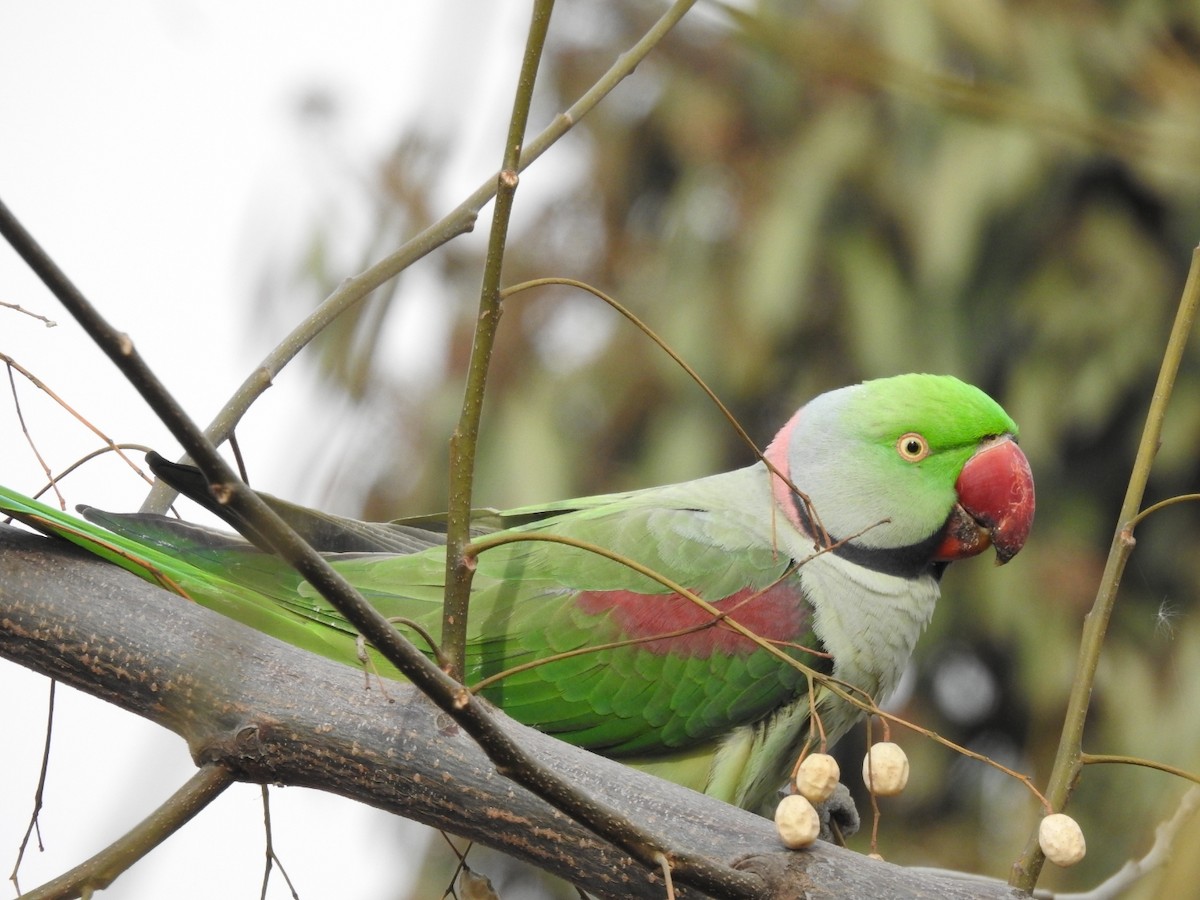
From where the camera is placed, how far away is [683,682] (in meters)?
1.93

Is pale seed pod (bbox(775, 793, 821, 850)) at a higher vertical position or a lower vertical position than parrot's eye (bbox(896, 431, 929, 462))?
lower

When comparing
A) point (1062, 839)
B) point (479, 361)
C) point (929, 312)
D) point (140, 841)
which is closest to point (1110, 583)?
point (1062, 839)

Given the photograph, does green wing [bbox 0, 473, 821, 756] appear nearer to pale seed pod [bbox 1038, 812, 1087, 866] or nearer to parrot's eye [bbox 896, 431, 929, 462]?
parrot's eye [bbox 896, 431, 929, 462]

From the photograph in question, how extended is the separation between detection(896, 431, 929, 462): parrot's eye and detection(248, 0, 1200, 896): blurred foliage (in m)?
2.52

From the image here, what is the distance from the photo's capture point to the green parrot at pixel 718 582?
1898 millimetres

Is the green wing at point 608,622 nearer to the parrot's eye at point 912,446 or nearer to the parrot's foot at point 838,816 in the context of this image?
the parrot's foot at point 838,816

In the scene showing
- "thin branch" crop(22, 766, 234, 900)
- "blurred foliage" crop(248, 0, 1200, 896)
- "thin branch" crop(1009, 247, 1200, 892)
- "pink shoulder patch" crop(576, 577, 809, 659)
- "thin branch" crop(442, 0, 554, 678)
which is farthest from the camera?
"blurred foliage" crop(248, 0, 1200, 896)

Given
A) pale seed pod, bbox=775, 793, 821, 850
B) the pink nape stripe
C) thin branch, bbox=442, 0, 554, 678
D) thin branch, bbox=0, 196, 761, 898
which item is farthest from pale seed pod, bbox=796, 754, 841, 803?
the pink nape stripe

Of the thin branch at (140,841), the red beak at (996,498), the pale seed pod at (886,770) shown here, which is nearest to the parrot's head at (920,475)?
the red beak at (996,498)

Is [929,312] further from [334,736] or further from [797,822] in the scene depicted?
[334,736]

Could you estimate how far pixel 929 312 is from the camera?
475 cm

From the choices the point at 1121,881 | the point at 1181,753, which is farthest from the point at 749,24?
the point at 1181,753

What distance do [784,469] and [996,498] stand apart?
394 mm

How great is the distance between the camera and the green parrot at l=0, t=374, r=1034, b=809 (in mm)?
1898
